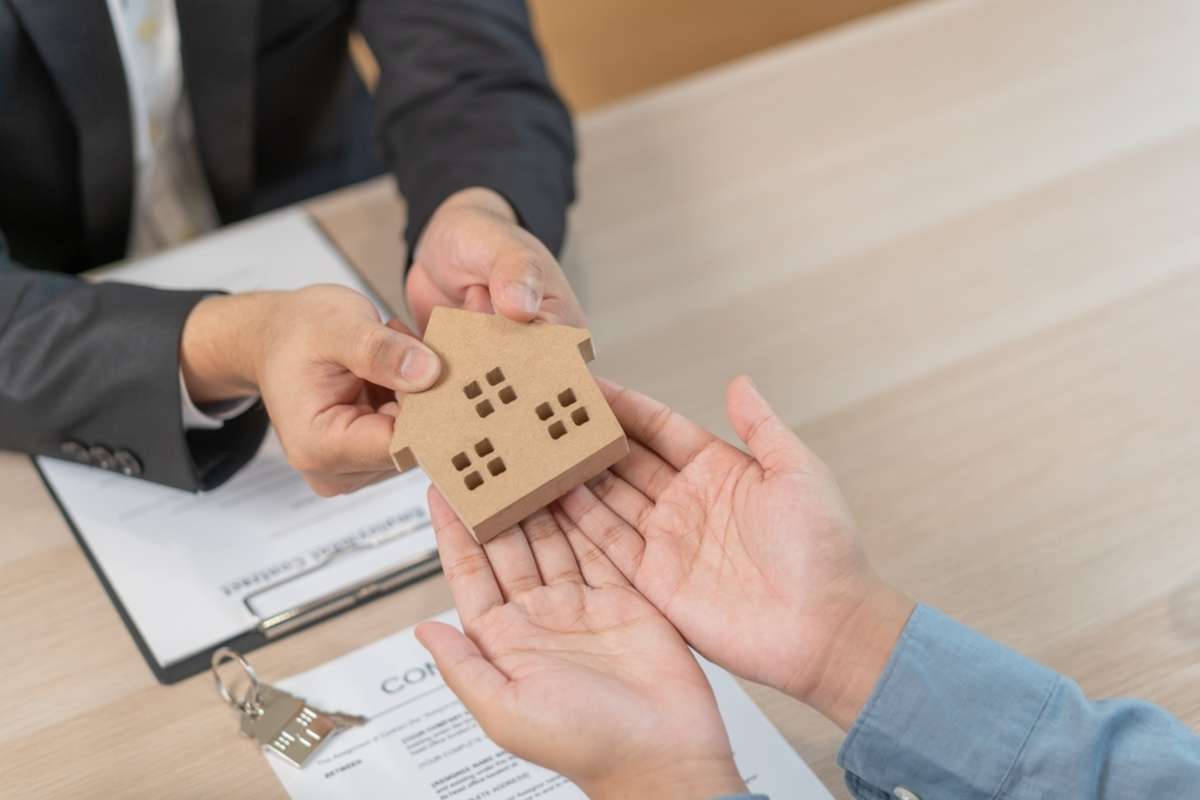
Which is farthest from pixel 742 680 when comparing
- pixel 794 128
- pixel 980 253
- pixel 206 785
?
pixel 794 128

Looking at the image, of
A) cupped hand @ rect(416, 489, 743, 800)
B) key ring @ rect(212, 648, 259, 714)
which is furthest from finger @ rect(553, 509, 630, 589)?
key ring @ rect(212, 648, 259, 714)

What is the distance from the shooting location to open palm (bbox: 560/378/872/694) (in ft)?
2.46

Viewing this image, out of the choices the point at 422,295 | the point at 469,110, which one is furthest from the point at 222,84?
the point at 422,295

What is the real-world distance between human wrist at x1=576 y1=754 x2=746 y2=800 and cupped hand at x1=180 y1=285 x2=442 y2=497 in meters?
0.27

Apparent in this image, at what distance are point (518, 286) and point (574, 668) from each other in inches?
10.6

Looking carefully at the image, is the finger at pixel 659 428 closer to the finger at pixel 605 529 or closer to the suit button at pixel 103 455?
the finger at pixel 605 529

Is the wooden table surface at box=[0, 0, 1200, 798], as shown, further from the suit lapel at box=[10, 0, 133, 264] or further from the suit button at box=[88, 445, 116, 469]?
the suit lapel at box=[10, 0, 133, 264]

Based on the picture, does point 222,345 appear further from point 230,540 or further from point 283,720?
point 283,720

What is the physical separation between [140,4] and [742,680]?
966 millimetres

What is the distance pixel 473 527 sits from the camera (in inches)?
30.2

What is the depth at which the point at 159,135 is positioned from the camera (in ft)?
4.49

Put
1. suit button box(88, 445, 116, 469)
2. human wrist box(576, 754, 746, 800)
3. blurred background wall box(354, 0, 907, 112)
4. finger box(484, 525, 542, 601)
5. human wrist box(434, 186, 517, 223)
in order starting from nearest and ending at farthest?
human wrist box(576, 754, 746, 800) → finger box(484, 525, 542, 601) → suit button box(88, 445, 116, 469) → human wrist box(434, 186, 517, 223) → blurred background wall box(354, 0, 907, 112)

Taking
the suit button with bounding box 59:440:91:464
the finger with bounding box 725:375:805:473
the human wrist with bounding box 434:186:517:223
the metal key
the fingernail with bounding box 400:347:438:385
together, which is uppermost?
the fingernail with bounding box 400:347:438:385

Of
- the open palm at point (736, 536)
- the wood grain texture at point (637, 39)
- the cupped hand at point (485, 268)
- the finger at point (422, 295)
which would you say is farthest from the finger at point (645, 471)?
the wood grain texture at point (637, 39)
